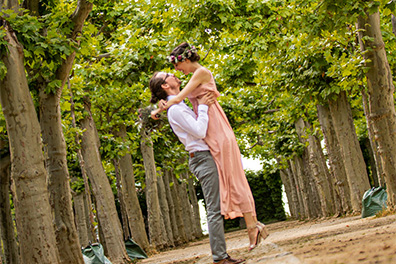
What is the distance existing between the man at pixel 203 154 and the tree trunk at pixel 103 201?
841 cm

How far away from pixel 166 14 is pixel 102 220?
5.15m

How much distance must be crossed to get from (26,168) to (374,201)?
8.20m

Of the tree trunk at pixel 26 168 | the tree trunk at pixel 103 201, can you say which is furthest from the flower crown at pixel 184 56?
the tree trunk at pixel 103 201

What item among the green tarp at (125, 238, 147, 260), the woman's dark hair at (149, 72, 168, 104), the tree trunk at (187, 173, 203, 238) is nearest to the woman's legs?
the woman's dark hair at (149, 72, 168, 104)

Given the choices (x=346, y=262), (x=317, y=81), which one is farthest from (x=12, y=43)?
(x=317, y=81)

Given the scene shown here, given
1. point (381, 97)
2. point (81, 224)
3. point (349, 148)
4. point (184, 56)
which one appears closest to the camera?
point (184, 56)

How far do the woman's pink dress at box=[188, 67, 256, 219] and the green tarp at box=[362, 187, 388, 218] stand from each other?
7.69 meters

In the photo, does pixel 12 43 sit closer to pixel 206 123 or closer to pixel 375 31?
pixel 206 123

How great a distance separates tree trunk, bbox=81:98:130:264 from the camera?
13359 mm

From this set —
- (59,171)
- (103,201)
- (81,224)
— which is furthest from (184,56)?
(81,224)

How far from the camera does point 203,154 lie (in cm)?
533

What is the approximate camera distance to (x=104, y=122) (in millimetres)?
19578

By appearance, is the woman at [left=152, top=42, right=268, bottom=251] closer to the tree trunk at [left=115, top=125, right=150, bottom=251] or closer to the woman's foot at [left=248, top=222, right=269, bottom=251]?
the woman's foot at [left=248, top=222, right=269, bottom=251]

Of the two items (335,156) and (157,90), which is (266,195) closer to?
(335,156)
